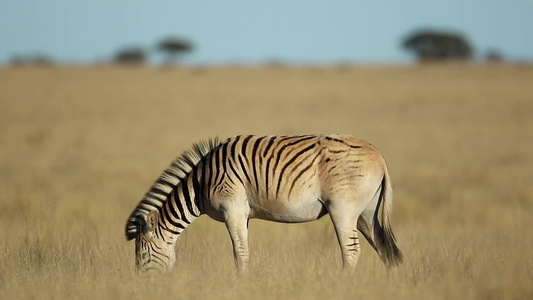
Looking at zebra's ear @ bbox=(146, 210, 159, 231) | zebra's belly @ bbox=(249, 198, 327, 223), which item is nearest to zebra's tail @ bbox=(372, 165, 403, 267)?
zebra's belly @ bbox=(249, 198, 327, 223)

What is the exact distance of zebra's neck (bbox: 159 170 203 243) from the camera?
321 inches

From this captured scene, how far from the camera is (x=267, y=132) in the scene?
26.5 metres

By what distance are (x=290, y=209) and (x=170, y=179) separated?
137 centimetres

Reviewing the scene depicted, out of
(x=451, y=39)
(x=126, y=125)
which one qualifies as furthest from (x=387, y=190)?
(x=451, y=39)

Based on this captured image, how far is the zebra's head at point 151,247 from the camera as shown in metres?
7.97

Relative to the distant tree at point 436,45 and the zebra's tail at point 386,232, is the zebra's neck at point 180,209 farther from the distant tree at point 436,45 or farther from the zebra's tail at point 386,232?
the distant tree at point 436,45

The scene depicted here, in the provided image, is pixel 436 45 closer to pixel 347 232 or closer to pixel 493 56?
pixel 493 56

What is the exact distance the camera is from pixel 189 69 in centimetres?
4759

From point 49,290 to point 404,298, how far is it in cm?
315

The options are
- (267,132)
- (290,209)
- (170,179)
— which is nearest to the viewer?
(290,209)

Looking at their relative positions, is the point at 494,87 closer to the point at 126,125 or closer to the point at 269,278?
the point at 126,125

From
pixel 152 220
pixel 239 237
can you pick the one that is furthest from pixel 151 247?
pixel 239 237

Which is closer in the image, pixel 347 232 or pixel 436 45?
pixel 347 232

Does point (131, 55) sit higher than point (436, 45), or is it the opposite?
point (131, 55)
